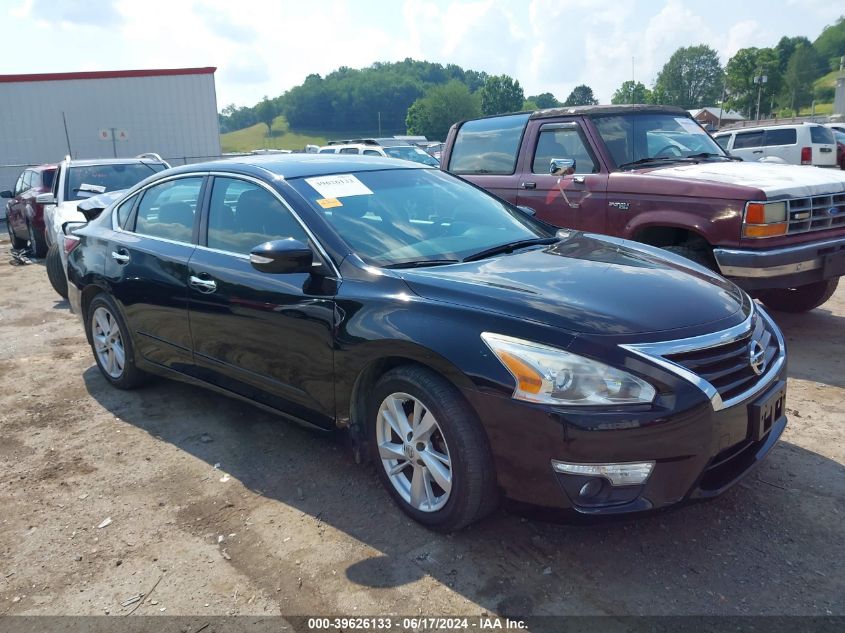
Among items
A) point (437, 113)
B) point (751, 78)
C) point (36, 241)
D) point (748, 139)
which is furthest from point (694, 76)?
point (36, 241)

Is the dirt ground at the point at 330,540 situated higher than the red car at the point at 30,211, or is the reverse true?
the red car at the point at 30,211

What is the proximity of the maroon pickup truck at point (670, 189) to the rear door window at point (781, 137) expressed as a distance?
12354 mm

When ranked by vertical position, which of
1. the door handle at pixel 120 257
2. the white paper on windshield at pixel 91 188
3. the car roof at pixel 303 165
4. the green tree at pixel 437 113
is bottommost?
the door handle at pixel 120 257

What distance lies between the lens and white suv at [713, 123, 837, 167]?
1720 centimetres

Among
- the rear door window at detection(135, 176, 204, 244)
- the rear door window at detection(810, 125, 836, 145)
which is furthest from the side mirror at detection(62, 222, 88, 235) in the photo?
the rear door window at detection(810, 125, 836, 145)

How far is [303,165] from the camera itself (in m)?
4.08

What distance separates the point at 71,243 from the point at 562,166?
4.12 meters

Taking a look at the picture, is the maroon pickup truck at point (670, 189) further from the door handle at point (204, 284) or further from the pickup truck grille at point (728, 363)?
the door handle at point (204, 284)

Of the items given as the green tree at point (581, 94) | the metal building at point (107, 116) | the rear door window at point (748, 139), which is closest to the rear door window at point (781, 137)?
the rear door window at point (748, 139)

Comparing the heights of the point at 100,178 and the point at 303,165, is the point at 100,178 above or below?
below

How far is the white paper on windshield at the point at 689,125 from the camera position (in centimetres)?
695

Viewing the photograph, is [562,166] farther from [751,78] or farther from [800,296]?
[751,78]

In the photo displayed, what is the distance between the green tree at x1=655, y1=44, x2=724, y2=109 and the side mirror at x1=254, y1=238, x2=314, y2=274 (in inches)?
4836

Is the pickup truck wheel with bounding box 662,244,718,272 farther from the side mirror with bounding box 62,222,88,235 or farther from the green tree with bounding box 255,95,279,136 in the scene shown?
the green tree with bounding box 255,95,279,136
